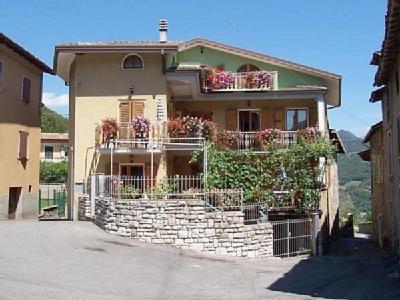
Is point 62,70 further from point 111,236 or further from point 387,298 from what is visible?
point 387,298

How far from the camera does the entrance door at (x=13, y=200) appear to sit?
27094 millimetres

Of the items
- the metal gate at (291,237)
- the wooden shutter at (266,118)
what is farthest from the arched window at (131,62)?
the metal gate at (291,237)

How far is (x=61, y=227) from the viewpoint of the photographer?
1972 cm

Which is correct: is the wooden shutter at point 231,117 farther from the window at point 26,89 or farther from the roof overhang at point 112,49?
the window at point 26,89

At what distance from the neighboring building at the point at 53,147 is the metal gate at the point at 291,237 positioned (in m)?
44.4

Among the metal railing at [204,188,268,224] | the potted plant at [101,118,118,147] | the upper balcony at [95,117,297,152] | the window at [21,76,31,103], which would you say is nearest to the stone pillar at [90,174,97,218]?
the upper balcony at [95,117,297,152]

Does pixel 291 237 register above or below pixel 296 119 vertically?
below

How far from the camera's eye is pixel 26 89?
28219 mm

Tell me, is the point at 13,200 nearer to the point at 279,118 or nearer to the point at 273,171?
the point at 273,171

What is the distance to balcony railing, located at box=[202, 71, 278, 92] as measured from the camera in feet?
88.0

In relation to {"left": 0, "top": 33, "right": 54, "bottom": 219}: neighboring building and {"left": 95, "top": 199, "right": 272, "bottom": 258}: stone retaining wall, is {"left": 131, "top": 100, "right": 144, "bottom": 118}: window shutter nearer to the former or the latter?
{"left": 0, "top": 33, "right": 54, "bottom": 219}: neighboring building

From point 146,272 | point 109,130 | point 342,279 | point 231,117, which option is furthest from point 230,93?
point 146,272

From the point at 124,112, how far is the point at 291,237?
951cm

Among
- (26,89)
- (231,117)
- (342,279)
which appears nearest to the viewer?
(342,279)
